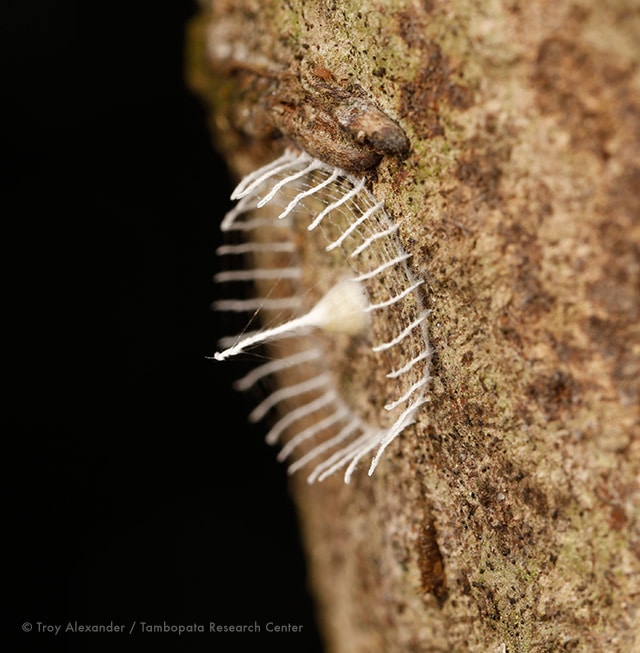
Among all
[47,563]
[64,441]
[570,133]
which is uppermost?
[570,133]

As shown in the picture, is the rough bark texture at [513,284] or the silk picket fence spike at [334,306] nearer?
the rough bark texture at [513,284]

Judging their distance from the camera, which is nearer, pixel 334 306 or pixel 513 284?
pixel 513 284

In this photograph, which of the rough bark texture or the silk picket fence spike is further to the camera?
the silk picket fence spike

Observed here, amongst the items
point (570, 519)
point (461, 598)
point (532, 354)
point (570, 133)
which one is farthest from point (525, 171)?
point (461, 598)

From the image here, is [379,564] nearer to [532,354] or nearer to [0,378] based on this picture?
[532,354]
